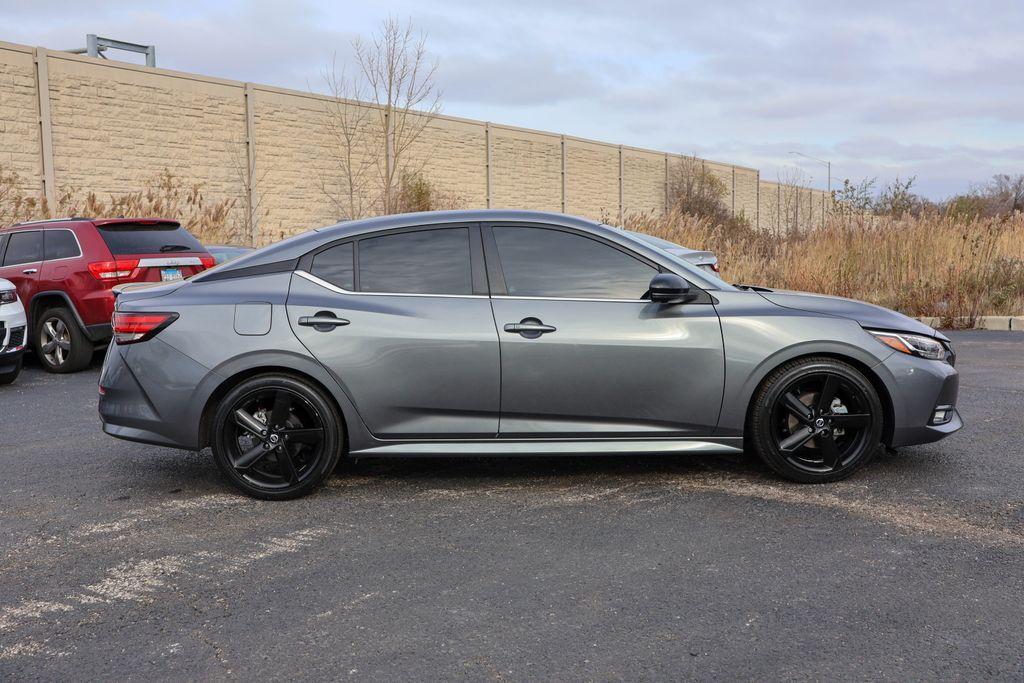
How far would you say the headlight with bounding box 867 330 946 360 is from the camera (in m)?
5.39

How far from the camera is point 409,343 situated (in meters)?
5.17

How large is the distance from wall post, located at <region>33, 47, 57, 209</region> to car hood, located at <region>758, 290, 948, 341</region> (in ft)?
57.6

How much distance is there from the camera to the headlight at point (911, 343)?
5.39 m

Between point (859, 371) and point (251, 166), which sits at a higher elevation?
point (251, 166)

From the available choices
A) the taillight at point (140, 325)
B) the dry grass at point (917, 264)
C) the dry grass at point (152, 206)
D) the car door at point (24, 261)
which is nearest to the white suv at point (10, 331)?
the car door at point (24, 261)

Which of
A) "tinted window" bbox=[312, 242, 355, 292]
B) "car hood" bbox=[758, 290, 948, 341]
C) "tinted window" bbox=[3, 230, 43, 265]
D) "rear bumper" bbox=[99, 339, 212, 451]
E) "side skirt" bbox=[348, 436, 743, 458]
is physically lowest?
"side skirt" bbox=[348, 436, 743, 458]

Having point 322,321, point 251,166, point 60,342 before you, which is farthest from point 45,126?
point 322,321

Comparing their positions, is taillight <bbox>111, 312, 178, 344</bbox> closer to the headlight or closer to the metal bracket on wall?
the headlight

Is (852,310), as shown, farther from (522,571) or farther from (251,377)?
(251,377)

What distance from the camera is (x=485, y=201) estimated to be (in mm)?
31562

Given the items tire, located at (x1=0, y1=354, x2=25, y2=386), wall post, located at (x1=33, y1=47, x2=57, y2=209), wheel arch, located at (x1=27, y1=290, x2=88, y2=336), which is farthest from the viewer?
wall post, located at (x1=33, y1=47, x2=57, y2=209)

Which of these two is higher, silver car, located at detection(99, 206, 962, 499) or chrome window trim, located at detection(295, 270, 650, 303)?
chrome window trim, located at detection(295, 270, 650, 303)

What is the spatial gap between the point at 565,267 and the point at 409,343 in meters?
1.00

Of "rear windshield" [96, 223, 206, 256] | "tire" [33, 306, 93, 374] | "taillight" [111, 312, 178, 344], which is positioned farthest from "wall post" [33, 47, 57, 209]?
"taillight" [111, 312, 178, 344]
